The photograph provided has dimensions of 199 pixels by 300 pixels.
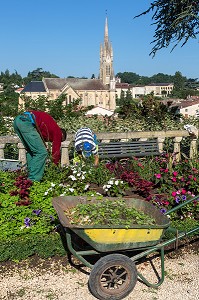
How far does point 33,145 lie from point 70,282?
2.27 m

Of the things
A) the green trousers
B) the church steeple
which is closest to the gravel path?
the green trousers

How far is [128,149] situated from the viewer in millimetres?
7031

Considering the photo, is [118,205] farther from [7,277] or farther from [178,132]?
[178,132]

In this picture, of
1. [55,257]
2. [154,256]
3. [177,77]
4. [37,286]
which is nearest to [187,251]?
[154,256]

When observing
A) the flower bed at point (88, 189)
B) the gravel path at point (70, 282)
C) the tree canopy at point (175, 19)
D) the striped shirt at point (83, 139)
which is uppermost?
the tree canopy at point (175, 19)

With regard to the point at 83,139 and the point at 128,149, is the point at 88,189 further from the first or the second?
the point at 128,149

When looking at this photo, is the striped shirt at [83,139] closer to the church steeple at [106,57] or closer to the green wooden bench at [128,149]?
the green wooden bench at [128,149]

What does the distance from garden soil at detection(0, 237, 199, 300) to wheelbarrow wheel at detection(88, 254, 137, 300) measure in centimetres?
14

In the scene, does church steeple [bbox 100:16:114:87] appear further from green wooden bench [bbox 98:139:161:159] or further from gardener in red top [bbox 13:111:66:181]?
gardener in red top [bbox 13:111:66:181]

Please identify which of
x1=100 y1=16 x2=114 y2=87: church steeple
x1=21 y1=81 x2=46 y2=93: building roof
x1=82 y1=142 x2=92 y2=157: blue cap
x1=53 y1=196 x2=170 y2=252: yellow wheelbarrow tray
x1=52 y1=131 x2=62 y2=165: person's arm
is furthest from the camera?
x1=100 y1=16 x2=114 y2=87: church steeple

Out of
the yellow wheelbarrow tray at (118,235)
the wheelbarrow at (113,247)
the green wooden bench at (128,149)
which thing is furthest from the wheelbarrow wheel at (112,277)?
the green wooden bench at (128,149)

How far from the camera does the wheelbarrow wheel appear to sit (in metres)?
3.35

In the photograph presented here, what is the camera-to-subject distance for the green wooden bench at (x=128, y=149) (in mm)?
6801

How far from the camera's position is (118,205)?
3949 mm
